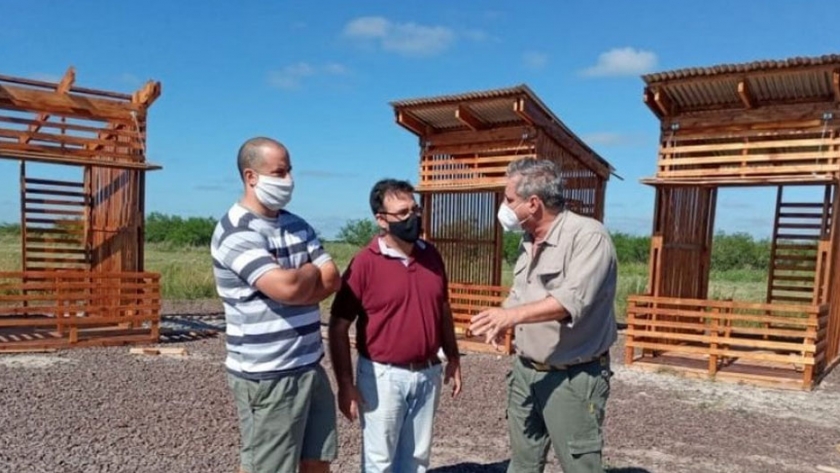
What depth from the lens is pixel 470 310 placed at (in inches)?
420

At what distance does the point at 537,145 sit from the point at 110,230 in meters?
7.02

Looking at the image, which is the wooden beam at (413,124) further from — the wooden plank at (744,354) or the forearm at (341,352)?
the forearm at (341,352)

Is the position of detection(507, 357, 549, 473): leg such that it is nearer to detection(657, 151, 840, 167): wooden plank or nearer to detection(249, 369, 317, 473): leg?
detection(249, 369, 317, 473): leg

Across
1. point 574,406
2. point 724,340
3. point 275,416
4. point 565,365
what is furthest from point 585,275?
point 724,340

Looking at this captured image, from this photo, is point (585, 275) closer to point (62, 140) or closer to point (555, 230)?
point (555, 230)

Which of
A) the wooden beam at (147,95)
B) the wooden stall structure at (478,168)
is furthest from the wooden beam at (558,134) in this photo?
the wooden beam at (147,95)

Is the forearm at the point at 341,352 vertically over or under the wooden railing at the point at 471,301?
over

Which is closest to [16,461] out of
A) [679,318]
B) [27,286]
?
[27,286]

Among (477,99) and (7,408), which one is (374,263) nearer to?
(7,408)

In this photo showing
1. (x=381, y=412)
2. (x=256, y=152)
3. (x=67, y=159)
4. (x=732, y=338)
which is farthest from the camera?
(x=67, y=159)

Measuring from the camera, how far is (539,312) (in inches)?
106

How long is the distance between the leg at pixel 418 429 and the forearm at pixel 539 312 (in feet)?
2.18

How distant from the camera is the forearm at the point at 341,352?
3.09 meters

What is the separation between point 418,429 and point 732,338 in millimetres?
6585
